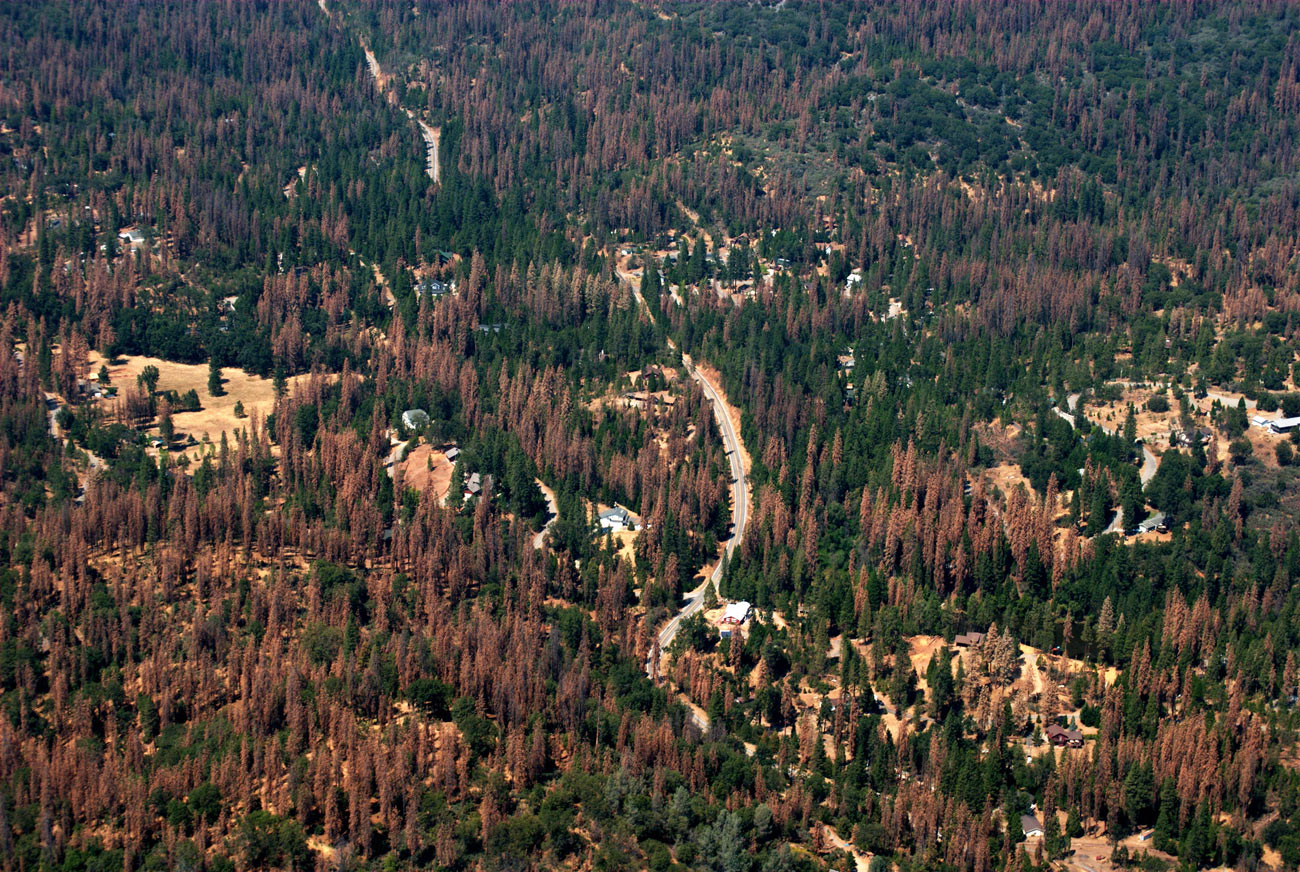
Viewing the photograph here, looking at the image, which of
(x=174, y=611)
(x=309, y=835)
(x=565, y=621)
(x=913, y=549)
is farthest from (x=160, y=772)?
→ (x=913, y=549)

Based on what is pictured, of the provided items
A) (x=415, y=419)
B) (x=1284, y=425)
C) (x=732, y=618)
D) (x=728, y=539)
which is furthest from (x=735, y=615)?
(x=1284, y=425)

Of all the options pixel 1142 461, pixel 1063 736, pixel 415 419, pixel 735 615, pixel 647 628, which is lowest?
pixel 415 419

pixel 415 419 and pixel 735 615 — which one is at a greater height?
pixel 735 615

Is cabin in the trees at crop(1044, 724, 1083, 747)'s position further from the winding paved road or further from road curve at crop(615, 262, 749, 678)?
the winding paved road

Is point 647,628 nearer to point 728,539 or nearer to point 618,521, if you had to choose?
point 618,521

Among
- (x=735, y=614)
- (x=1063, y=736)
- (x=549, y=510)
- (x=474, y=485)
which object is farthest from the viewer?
(x=474, y=485)

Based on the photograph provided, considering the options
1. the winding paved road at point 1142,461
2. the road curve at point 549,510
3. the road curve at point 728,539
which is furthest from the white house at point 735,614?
the winding paved road at point 1142,461

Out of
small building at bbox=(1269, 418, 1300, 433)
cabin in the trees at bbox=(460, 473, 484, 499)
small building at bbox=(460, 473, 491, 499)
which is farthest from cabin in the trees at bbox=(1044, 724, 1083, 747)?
small building at bbox=(1269, 418, 1300, 433)

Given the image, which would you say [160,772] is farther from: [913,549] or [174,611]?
[913,549]
